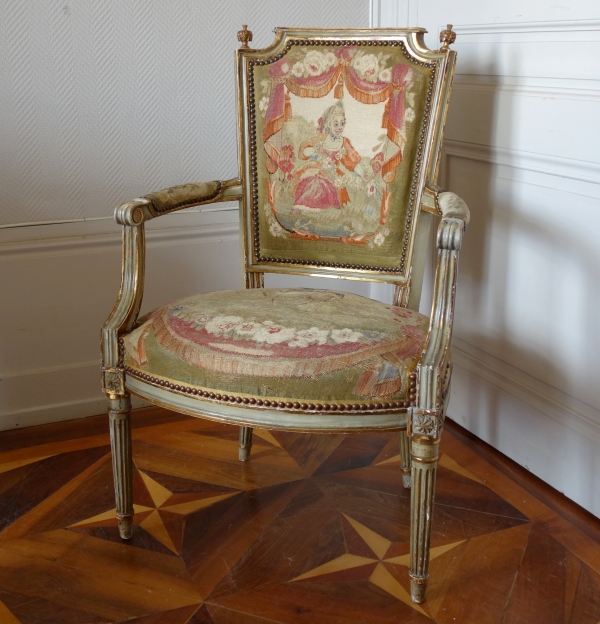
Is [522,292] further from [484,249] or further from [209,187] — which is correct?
[209,187]

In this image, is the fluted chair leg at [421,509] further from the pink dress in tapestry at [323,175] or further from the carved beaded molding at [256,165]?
the pink dress in tapestry at [323,175]

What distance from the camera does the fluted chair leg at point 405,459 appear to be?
165 cm

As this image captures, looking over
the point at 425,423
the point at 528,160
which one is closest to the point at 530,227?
the point at 528,160

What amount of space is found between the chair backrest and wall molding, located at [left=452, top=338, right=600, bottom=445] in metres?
0.40

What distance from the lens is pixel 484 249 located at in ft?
6.09

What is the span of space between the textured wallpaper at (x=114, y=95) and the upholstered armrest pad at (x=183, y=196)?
0.47m

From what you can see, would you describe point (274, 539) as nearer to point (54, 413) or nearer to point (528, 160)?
point (54, 413)

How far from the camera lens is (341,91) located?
159 centimetres

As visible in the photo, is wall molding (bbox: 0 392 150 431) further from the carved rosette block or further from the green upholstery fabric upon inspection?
the carved rosette block

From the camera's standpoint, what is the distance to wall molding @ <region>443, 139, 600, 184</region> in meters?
1.52

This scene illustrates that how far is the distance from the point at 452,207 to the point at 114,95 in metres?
1.02

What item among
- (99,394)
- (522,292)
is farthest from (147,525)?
(522,292)

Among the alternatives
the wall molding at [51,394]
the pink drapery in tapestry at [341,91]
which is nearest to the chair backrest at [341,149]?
the pink drapery in tapestry at [341,91]

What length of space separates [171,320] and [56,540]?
0.54 metres
